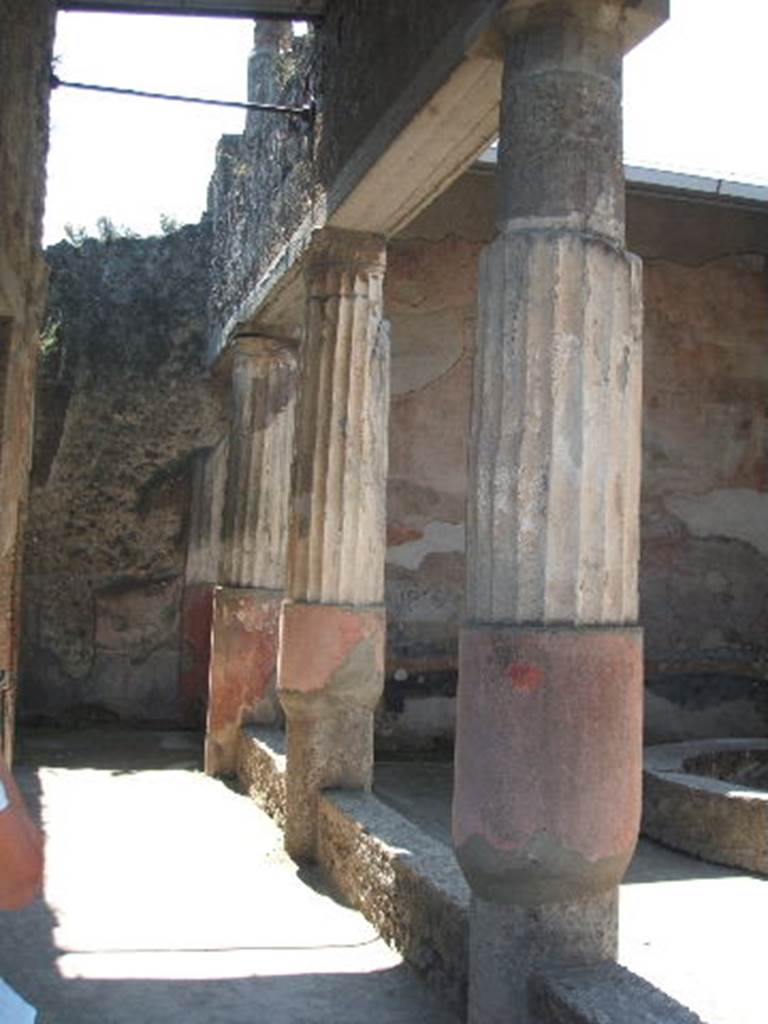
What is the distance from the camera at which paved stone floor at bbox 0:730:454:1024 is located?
340 centimetres

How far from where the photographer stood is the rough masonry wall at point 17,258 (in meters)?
4.12

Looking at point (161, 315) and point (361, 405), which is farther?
point (161, 315)

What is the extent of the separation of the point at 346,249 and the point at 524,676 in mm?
2946

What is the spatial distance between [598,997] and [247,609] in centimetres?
487

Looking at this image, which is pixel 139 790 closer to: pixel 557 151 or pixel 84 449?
pixel 84 449

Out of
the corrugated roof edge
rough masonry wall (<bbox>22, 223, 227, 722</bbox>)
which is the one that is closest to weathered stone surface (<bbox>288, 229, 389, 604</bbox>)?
the corrugated roof edge

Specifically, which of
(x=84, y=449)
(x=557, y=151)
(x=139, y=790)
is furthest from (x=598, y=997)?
(x=84, y=449)

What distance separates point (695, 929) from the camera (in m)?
4.20

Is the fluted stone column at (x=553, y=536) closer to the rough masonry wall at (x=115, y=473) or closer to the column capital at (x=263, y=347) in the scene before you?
the column capital at (x=263, y=347)

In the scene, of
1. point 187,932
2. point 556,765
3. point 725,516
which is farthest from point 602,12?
point 725,516

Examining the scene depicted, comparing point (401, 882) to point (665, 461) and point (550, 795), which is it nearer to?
point (550, 795)

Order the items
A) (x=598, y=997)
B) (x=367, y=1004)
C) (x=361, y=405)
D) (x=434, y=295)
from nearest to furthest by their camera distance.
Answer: (x=598, y=997) → (x=367, y=1004) → (x=361, y=405) → (x=434, y=295)

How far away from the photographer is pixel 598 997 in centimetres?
248

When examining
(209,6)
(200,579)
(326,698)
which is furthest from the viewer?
(200,579)
